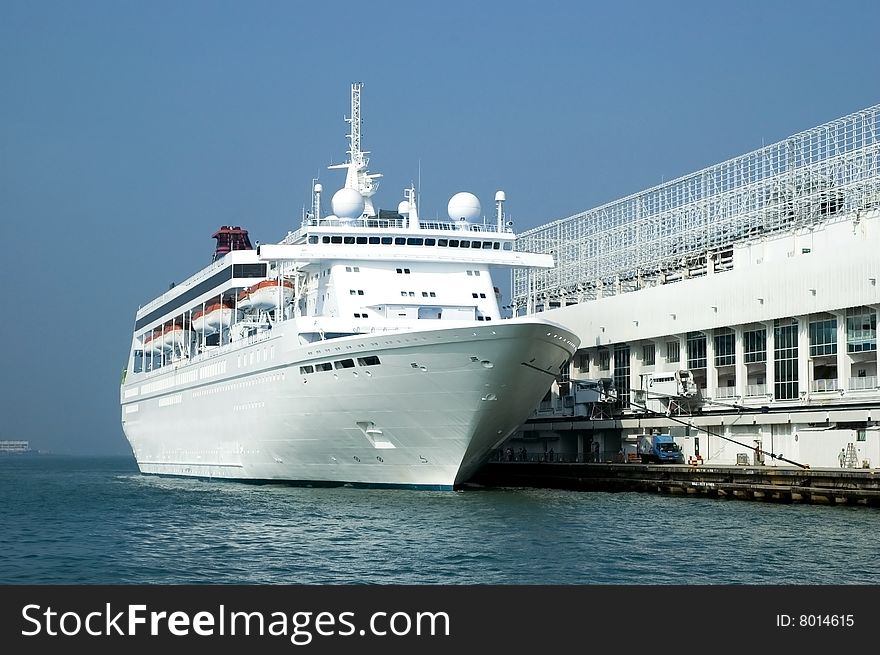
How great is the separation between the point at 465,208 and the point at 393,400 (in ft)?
36.5

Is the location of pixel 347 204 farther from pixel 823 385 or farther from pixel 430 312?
pixel 823 385

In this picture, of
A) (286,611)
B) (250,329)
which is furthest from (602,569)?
(250,329)

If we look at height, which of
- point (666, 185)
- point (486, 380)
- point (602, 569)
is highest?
point (666, 185)

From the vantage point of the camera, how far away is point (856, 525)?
101 ft

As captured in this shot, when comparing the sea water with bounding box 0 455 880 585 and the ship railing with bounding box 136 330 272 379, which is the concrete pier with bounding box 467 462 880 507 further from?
the ship railing with bounding box 136 330 272 379

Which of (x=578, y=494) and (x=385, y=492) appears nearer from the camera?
(x=385, y=492)

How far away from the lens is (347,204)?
45.8 m

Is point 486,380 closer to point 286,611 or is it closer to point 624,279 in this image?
point 286,611

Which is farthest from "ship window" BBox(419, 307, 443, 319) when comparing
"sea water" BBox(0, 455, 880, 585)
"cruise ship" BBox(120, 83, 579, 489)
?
"sea water" BBox(0, 455, 880, 585)

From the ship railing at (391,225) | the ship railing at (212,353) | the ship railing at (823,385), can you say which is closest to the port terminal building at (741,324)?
the ship railing at (823,385)

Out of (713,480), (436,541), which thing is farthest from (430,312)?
(436,541)

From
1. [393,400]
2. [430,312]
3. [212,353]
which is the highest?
[430,312]

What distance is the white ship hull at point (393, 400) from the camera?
1457 inches

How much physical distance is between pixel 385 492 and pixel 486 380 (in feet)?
19.8
